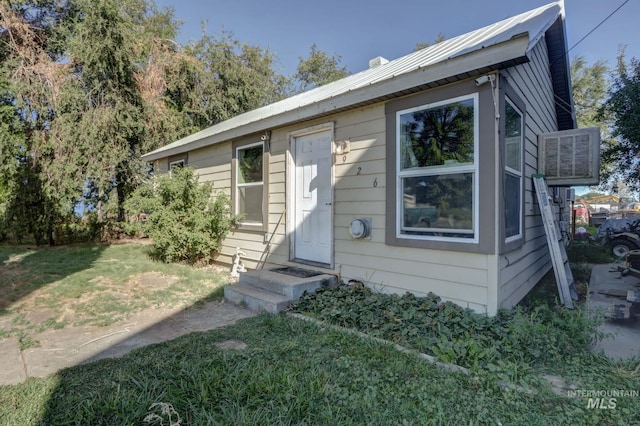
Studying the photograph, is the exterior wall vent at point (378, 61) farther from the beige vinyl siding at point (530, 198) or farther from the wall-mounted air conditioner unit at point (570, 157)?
the wall-mounted air conditioner unit at point (570, 157)

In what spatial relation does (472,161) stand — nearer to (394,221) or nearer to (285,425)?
(394,221)

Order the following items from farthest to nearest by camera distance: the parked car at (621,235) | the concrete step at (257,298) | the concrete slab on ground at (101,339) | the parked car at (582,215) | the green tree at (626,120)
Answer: the parked car at (582,215) → the green tree at (626,120) → the parked car at (621,235) → the concrete step at (257,298) → the concrete slab on ground at (101,339)

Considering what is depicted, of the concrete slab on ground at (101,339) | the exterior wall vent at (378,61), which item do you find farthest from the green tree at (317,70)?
the concrete slab on ground at (101,339)

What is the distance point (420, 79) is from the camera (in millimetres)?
3350

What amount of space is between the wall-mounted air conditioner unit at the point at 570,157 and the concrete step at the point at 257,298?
400 centimetres

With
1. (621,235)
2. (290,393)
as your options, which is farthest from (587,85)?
(290,393)

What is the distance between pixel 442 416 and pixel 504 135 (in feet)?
8.49

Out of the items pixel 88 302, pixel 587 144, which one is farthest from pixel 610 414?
pixel 88 302

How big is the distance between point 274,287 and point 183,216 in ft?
8.64

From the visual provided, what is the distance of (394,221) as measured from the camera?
12.4 ft

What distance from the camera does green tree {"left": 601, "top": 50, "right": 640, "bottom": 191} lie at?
8.40 m

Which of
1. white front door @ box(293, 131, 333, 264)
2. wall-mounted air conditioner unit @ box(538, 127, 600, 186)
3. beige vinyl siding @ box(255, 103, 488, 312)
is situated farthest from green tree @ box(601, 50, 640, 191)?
white front door @ box(293, 131, 333, 264)

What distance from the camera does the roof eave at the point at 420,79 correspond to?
9.25 feet

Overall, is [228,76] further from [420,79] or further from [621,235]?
[621,235]
